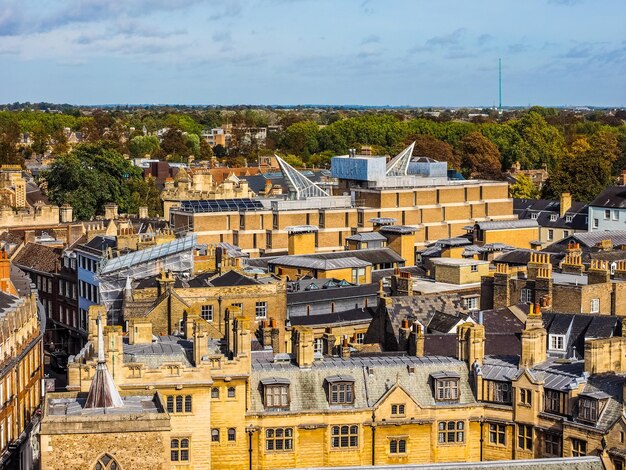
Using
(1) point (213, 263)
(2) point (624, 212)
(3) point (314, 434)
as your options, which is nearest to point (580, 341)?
(3) point (314, 434)

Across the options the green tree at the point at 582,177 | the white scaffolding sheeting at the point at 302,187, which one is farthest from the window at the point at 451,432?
the green tree at the point at 582,177

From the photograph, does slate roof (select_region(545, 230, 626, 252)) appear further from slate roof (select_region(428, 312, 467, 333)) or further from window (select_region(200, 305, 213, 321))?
window (select_region(200, 305, 213, 321))

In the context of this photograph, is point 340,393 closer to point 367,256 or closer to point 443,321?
point 443,321

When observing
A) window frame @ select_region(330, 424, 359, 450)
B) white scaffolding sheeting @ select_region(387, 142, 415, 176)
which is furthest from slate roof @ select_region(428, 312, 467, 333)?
white scaffolding sheeting @ select_region(387, 142, 415, 176)

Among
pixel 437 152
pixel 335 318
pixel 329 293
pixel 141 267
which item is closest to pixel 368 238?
pixel 329 293

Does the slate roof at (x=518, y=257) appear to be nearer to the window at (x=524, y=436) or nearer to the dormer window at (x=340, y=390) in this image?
the window at (x=524, y=436)

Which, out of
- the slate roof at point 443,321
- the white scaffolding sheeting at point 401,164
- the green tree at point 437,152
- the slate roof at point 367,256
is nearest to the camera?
the slate roof at point 443,321
